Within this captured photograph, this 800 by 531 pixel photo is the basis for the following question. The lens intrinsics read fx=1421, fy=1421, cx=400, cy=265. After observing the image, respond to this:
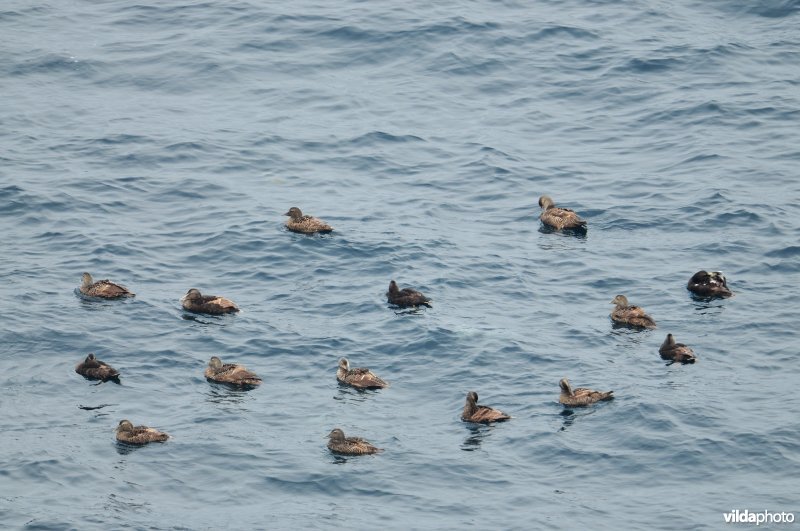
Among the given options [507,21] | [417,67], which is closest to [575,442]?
[417,67]

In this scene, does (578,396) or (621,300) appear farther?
(621,300)

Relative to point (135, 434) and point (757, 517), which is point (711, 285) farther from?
point (135, 434)

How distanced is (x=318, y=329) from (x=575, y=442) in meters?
7.73

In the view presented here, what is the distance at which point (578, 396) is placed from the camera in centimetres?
2908

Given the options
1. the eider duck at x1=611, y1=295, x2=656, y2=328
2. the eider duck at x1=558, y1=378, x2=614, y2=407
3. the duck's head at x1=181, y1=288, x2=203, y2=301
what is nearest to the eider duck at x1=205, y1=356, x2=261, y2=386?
the duck's head at x1=181, y1=288, x2=203, y2=301

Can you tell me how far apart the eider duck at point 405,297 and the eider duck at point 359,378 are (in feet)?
11.6

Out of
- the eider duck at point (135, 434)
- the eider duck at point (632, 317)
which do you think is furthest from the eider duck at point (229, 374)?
the eider duck at point (632, 317)

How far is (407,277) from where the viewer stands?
35.8 metres

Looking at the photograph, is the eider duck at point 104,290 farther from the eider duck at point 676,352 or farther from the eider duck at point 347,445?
the eider duck at point 676,352

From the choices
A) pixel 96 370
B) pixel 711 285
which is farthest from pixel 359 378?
pixel 711 285

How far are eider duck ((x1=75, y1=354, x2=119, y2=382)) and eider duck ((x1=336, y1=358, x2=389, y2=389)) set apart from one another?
190 inches

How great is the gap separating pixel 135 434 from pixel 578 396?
352 inches

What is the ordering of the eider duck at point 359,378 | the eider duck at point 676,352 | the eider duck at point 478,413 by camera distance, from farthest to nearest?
the eider duck at point 676,352 < the eider duck at point 359,378 < the eider duck at point 478,413

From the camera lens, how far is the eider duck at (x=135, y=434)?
90.2 ft
